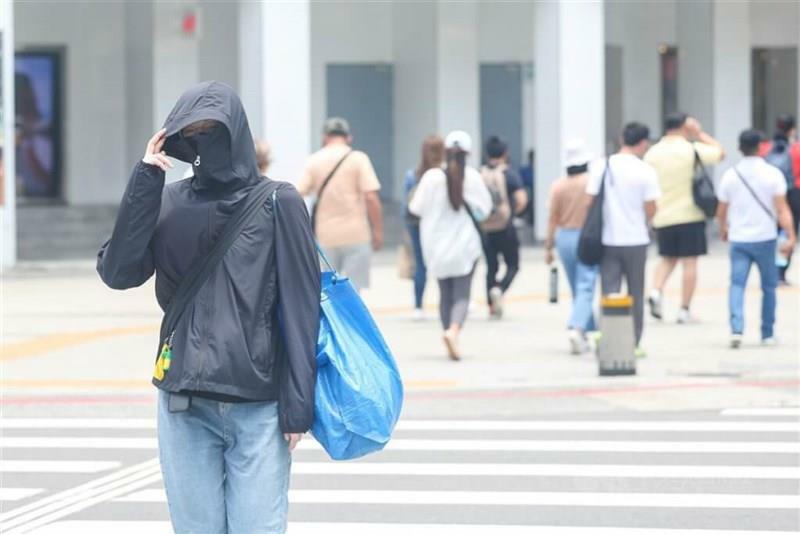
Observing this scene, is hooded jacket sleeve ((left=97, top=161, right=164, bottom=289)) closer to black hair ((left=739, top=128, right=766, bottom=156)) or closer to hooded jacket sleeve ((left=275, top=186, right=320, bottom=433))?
hooded jacket sleeve ((left=275, top=186, right=320, bottom=433))

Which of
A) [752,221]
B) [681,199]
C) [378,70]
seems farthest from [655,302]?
[378,70]

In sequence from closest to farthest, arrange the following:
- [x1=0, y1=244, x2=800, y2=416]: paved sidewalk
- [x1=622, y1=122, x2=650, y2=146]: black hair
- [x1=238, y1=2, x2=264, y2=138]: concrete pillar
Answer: [x1=0, y1=244, x2=800, y2=416]: paved sidewalk
[x1=622, y1=122, x2=650, y2=146]: black hair
[x1=238, y1=2, x2=264, y2=138]: concrete pillar

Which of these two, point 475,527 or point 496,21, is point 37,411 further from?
point 496,21

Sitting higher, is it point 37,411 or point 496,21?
point 496,21

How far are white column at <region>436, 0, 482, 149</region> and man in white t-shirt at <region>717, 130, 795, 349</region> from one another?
1348 cm

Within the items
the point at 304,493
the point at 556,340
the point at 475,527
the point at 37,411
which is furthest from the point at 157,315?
the point at 475,527

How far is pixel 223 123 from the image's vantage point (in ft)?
16.7

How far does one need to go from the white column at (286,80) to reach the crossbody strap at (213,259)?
19.3 meters

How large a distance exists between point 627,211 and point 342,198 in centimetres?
277

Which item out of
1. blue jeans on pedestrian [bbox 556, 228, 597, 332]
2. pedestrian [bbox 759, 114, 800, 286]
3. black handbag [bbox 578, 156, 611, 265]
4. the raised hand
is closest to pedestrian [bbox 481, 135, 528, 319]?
blue jeans on pedestrian [bbox 556, 228, 597, 332]

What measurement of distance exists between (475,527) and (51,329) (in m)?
9.48

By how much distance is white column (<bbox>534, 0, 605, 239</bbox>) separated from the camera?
2592 cm

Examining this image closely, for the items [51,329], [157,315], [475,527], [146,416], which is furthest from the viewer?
[157,315]

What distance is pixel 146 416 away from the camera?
12.2m
